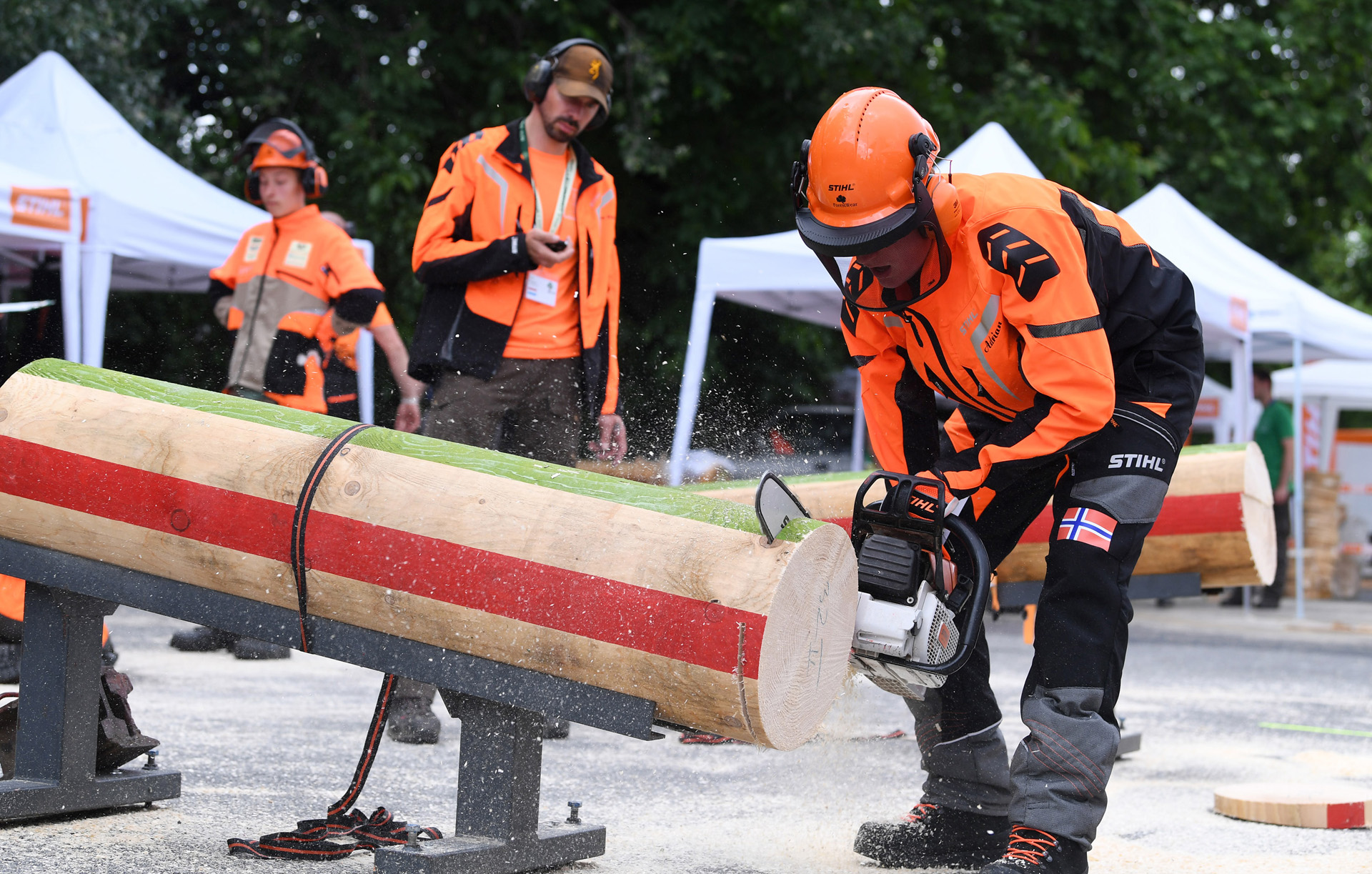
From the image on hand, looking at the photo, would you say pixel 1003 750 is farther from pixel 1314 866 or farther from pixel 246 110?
pixel 246 110

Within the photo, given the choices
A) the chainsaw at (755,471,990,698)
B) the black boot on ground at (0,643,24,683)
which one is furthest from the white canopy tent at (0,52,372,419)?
the chainsaw at (755,471,990,698)

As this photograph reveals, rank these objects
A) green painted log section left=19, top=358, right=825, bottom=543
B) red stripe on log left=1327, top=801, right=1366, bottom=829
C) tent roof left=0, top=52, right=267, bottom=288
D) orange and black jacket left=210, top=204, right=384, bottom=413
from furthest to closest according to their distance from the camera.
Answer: tent roof left=0, top=52, right=267, bottom=288
orange and black jacket left=210, top=204, right=384, bottom=413
red stripe on log left=1327, top=801, right=1366, bottom=829
green painted log section left=19, top=358, right=825, bottom=543

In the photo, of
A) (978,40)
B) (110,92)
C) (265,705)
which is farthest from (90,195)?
(978,40)

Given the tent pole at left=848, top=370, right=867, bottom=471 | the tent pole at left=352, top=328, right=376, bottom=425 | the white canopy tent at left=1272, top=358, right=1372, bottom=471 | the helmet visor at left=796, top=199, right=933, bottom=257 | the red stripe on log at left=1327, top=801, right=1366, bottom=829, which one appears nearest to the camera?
the helmet visor at left=796, top=199, right=933, bottom=257

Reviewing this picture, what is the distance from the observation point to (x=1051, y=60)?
16.4 metres

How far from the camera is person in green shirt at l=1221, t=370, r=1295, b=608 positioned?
39.1ft

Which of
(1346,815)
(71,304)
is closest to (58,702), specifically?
(1346,815)

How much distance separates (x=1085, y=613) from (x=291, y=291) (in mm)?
3695

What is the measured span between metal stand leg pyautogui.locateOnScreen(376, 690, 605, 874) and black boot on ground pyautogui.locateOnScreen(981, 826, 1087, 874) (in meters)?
0.89

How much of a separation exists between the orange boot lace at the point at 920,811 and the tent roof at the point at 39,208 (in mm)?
5371

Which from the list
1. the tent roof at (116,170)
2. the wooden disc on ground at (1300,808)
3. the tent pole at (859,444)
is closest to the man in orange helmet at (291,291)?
the tent roof at (116,170)

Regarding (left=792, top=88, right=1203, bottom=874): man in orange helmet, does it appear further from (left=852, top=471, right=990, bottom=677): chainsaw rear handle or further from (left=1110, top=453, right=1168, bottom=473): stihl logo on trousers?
(left=852, top=471, right=990, bottom=677): chainsaw rear handle

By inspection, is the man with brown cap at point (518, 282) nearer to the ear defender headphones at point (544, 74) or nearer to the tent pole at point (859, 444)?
the ear defender headphones at point (544, 74)

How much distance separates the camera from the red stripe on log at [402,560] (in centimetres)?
226
